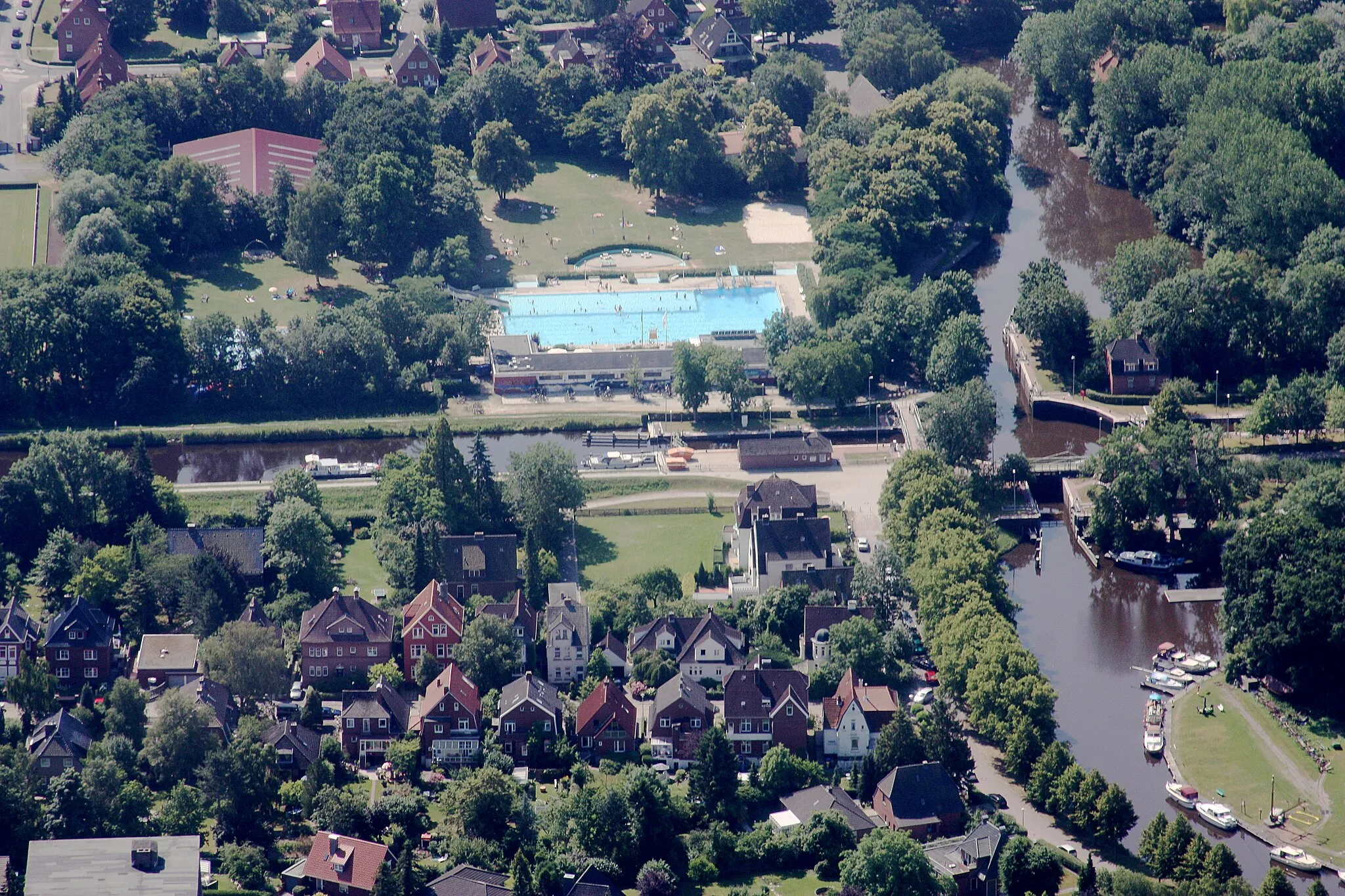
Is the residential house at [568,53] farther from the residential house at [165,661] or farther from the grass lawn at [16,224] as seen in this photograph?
the residential house at [165,661]

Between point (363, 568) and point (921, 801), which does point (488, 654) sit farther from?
point (921, 801)

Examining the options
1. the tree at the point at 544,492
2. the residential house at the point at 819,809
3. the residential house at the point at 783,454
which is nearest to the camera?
the residential house at the point at 819,809

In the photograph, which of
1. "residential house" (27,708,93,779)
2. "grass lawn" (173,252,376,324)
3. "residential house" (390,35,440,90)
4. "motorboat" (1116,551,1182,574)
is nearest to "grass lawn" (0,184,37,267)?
"grass lawn" (173,252,376,324)

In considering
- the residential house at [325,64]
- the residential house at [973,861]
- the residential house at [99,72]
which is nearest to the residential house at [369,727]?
the residential house at [973,861]

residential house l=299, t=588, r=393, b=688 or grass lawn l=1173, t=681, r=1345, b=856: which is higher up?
residential house l=299, t=588, r=393, b=688

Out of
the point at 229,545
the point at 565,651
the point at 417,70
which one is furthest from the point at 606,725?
the point at 417,70

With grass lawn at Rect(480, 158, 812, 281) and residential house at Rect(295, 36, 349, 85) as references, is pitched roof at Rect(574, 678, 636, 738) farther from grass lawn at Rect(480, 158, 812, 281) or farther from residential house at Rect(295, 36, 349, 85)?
residential house at Rect(295, 36, 349, 85)

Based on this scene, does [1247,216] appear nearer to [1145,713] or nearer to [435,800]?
[1145,713]
